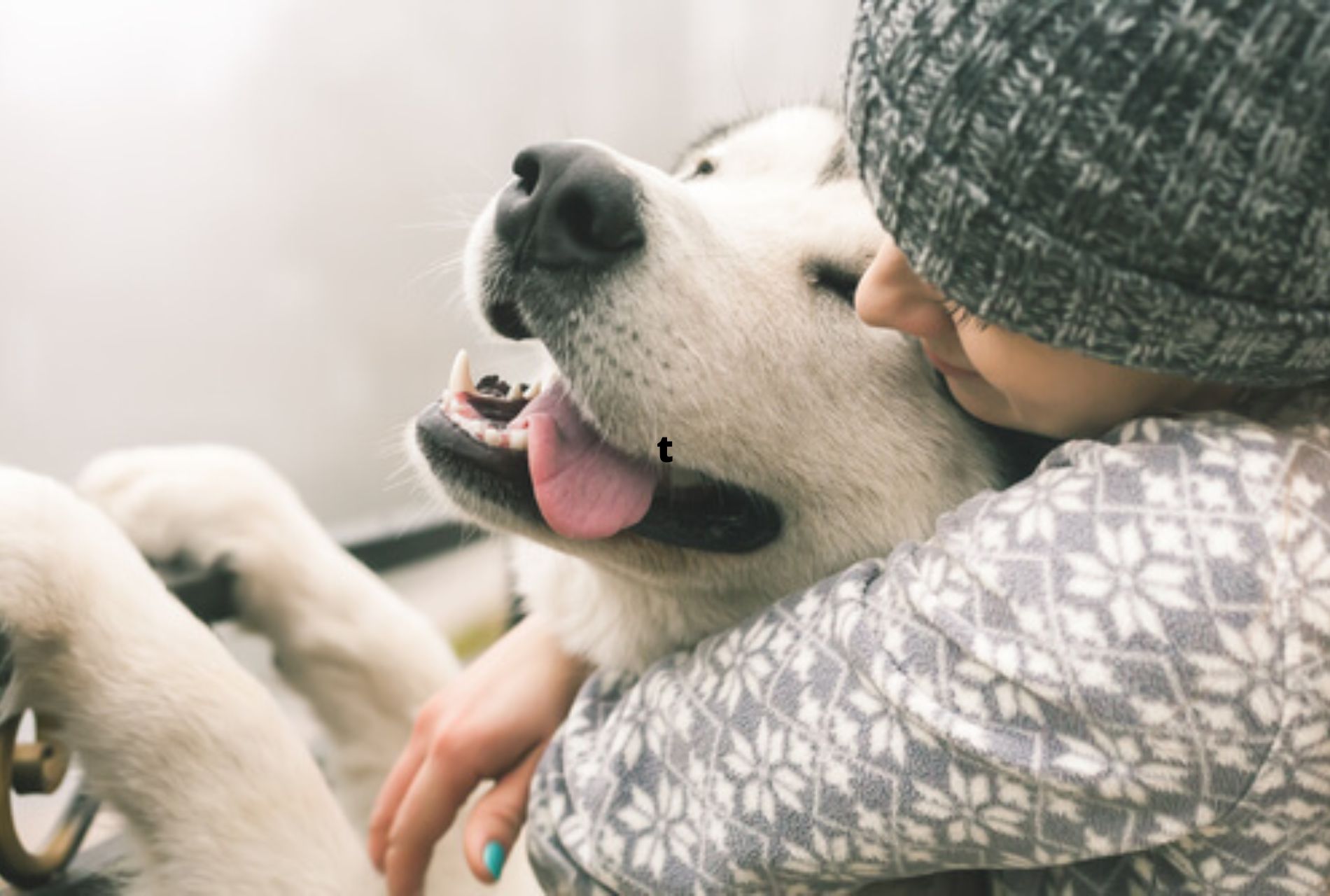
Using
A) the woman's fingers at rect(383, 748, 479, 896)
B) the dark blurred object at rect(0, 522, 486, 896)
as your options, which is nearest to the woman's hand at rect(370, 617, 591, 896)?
the woman's fingers at rect(383, 748, 479, 896)

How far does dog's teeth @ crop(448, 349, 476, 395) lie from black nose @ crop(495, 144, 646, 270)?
0.12 m

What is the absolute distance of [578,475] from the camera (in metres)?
0.77

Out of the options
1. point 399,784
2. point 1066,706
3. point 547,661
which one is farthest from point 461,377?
point 1066,706

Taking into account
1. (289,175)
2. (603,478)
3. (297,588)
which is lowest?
(297,588)

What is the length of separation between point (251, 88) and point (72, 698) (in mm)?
646

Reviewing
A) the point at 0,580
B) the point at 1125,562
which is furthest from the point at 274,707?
the point at 1125,562

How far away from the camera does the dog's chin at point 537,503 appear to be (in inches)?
30.5

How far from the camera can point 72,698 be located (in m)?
0.82

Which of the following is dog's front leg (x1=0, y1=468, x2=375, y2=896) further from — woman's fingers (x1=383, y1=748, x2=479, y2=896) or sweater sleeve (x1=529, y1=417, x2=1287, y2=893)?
sweater sleeve (x1=529, y1=417, x2=1287, y2=893)

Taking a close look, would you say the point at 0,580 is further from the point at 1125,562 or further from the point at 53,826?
the point at 1125,562

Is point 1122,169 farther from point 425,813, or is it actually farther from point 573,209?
point 425,813

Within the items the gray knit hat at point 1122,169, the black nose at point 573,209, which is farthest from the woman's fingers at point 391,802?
the gray knit hat at point 1122,169

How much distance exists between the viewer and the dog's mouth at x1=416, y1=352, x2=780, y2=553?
76cm

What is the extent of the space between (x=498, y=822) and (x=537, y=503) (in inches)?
10.3
